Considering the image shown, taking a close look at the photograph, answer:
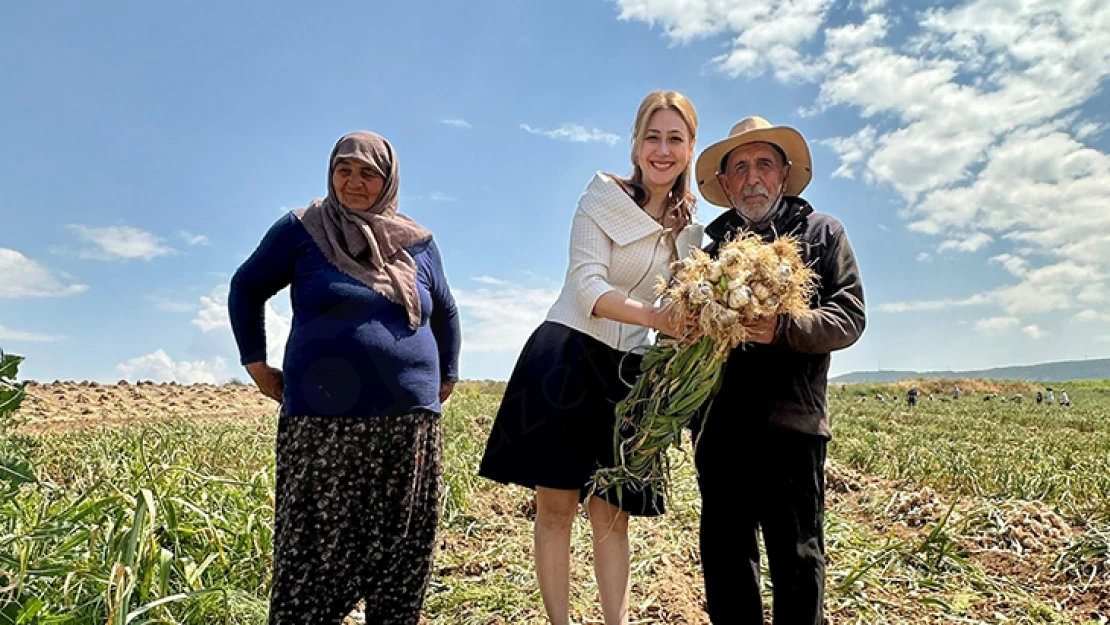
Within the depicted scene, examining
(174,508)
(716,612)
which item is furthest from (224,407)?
(716,612)

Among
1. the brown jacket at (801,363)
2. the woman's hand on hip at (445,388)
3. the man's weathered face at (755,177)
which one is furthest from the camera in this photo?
the woman's hand on hip at (445,388)

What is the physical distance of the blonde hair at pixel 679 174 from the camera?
7.25 feet

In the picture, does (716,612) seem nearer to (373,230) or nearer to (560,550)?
(560,550)

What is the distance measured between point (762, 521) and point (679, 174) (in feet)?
3.56

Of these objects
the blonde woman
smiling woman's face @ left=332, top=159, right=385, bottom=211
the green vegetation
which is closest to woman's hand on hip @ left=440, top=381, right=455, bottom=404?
the blonde woman

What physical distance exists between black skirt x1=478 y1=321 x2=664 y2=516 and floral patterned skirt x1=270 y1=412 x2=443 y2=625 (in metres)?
0.32

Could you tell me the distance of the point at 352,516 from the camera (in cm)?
229

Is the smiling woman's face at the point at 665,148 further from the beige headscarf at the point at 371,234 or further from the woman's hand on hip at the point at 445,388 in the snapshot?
the woman's hand on hip at the point at 445,388

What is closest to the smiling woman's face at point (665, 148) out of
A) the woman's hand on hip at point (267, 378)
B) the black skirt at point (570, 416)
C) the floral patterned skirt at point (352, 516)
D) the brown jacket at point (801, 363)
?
the brown jacket at point (801, 363)

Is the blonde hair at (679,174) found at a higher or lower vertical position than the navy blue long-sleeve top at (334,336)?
higher

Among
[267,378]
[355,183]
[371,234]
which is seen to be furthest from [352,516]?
[355,183]

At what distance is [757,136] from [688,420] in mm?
888

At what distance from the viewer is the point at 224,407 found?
16.7m

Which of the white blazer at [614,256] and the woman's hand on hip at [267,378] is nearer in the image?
the white blazer at [614,256]
